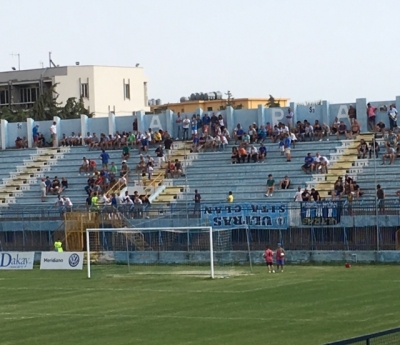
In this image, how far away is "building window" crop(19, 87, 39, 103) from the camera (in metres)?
118

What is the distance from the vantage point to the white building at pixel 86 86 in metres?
116

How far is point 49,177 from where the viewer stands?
2501 inches

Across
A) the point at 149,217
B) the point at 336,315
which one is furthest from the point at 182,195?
the point at 336,315

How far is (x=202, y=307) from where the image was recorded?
31.7 meters

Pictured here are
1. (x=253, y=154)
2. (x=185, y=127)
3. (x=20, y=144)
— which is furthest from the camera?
(x=20, y=144)

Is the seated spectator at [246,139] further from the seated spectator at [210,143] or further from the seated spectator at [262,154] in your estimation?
the seated spectator at [210,143]

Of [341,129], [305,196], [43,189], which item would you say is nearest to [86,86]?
[43,189]

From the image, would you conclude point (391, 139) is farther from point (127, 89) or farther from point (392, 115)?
point (127, 89)

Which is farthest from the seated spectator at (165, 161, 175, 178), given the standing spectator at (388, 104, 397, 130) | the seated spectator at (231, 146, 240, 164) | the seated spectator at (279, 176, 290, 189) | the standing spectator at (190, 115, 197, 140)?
the standing spectator at (388, 104, 397, 130)

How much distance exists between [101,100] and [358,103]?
64.6m

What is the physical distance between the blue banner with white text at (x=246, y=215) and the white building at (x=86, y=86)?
68480mm

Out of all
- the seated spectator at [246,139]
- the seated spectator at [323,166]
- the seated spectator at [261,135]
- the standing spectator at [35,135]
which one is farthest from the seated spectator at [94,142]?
the seated spectator at [323,166]

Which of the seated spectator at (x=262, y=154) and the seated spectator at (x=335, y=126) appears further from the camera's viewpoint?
the seated spectator at (x=335, y=126)

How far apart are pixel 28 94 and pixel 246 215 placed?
74677mm
